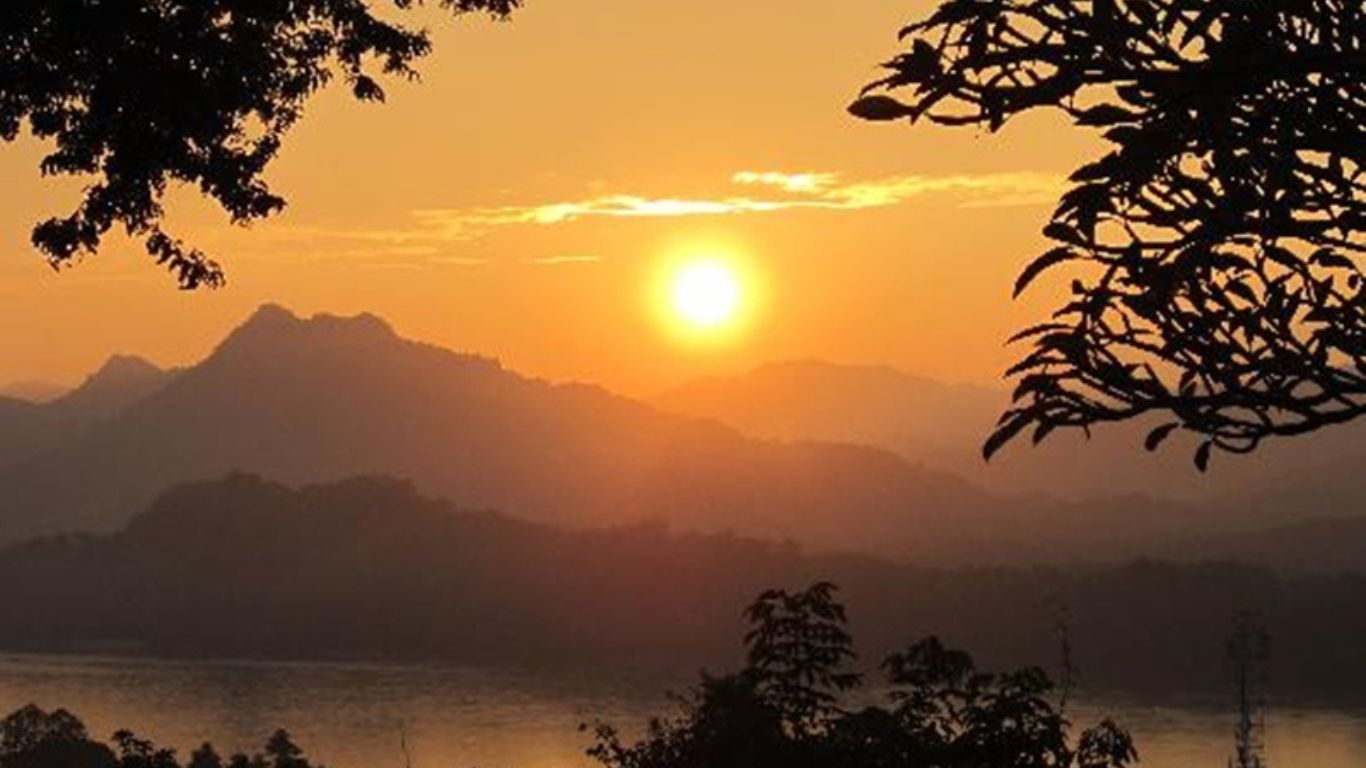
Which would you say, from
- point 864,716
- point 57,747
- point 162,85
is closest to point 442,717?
point 57,747

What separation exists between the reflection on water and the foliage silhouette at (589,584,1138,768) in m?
88.3

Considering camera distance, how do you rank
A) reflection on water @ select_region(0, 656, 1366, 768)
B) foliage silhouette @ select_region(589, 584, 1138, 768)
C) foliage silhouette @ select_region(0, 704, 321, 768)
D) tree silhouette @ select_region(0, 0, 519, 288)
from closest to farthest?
tree silhouette @ select_region(0, 0, 519, 288)
foliage silhouette @ select_region(589, 584, 1138, 768)
foliage silhouette @ select_region(0, 704, 321, 768)
reflection on water @ select_region(0, 656, 1366, 768)

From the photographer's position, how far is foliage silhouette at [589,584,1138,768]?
23.5 m

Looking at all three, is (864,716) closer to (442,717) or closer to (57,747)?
(57,747)

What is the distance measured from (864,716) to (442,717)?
438ft

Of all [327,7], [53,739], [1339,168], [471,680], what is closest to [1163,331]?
[1339,168]

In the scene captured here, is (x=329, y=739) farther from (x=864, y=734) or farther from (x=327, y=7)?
(x=327, y=7)

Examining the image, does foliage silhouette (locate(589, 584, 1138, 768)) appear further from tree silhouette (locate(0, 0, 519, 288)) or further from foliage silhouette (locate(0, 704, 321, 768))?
foliage silhouette (locate(0, 704, 321, 768))

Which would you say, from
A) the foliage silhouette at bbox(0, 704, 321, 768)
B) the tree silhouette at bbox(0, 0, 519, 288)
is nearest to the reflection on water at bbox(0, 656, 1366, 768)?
the foliage silhouette at bbox(0, 704, 321, 768)

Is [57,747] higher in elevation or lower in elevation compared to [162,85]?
lower

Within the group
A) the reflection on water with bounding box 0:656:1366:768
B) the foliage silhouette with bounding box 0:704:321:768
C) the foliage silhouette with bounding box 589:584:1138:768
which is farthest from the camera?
the reflection on water with bounding box 0:656:1366:768

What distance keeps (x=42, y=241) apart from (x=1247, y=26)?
24.9 feet

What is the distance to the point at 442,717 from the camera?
156m

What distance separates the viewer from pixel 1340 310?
25.2 ft
